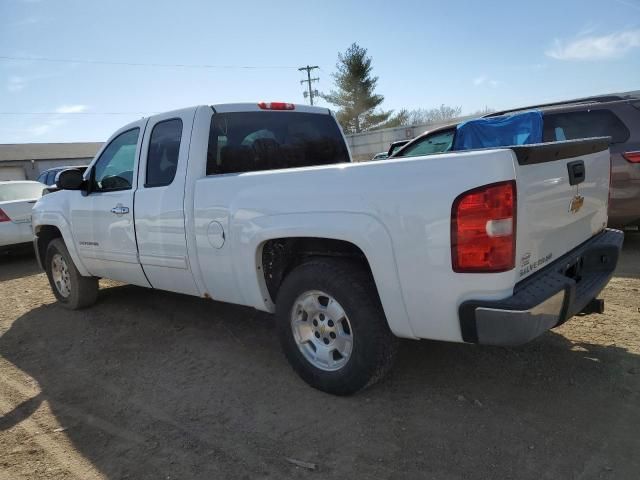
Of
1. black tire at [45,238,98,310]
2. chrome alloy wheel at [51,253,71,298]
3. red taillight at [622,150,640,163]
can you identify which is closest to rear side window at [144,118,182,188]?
black tire at [45,238,98,310]

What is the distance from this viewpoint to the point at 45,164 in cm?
4362

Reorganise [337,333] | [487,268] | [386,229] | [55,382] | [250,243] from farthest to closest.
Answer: [55,382], [250,243], [337,333], [386,229], [487,268]

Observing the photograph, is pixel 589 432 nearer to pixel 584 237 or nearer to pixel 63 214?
pixel 584 237

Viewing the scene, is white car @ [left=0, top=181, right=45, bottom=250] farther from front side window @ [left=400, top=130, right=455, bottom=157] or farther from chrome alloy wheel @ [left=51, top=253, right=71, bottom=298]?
front side window @ [left=400, top=130, right=455, bottom=157]

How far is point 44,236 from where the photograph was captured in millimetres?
5977

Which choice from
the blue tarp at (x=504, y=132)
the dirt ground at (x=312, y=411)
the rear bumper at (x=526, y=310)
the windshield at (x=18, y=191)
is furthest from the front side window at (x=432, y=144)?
the windshield at (x=18, y=191)

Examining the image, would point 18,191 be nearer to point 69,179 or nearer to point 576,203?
point 69,179

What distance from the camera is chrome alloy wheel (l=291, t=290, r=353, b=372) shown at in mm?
3070

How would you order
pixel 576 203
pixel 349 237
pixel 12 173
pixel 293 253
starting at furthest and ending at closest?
pixel 12 173 → pixel 293 253 → pixel 576 203 → pixel 349 237

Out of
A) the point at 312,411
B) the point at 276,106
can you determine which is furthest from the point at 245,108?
the point at 312,411

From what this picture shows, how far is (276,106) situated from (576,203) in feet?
8.40

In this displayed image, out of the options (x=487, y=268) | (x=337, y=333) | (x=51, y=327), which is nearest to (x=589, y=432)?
(x=487, y=268)

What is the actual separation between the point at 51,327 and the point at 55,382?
158 centimetres

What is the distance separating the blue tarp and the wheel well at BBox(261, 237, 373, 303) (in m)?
2.78
